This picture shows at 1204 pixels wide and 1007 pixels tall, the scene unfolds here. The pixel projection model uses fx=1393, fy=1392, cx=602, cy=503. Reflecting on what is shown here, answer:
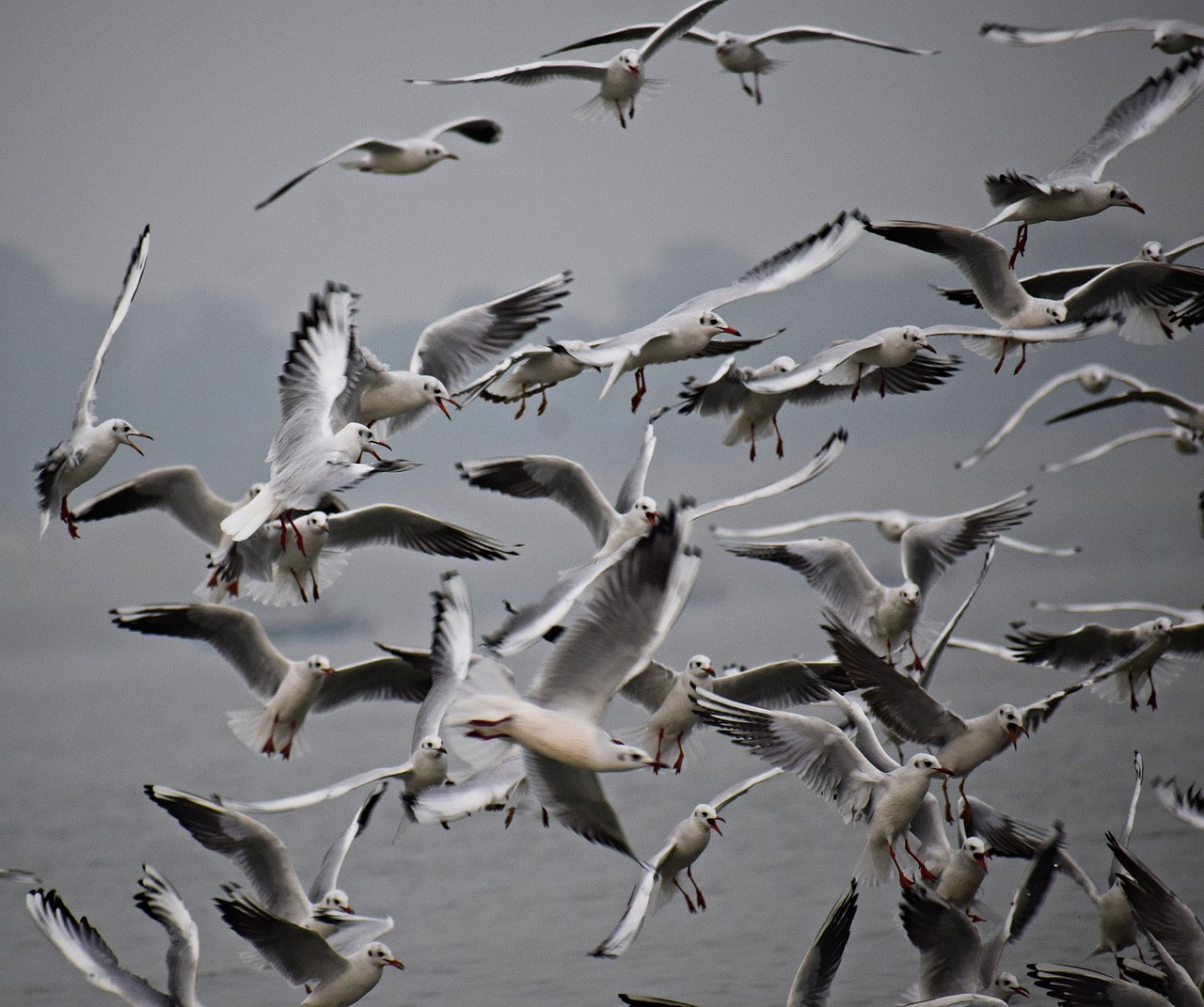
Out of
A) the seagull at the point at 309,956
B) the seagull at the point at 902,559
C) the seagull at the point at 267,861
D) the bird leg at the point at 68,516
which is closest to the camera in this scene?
the seagull at the point at 309,956

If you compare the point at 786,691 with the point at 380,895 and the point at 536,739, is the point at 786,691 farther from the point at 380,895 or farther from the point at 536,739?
the point at 380,895

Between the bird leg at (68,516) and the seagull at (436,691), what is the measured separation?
1131 millimetres

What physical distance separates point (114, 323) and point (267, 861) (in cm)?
190

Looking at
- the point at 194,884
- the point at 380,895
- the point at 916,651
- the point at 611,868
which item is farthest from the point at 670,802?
the point at 916,651

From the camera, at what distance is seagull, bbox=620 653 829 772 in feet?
16.8

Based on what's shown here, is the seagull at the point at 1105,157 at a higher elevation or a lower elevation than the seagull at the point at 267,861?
higher

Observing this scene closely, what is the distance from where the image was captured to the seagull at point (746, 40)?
535 cm

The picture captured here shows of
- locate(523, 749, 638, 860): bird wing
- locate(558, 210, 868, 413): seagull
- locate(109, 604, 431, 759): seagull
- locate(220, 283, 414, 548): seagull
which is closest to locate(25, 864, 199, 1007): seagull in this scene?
locate(109, 604, 431, 759): seagull

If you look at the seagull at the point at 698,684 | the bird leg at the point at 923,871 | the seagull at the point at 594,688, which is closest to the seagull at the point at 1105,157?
the seagull at the point at 698,684

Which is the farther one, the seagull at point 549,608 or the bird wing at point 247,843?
the bird wing at point 247,843

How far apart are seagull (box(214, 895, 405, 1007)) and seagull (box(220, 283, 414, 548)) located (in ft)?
3.83

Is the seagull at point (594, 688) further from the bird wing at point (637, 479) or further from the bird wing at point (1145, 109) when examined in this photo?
the bird wing at point (1145, 109)

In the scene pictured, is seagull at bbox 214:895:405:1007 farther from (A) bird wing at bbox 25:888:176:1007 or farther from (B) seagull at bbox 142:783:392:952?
(A) bird wing at bbox 25:888:176:1007

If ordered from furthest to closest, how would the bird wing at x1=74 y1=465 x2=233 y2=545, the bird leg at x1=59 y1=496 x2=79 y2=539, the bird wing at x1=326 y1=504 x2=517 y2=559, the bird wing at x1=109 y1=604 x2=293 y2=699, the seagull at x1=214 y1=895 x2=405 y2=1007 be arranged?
1. the bird wing at x1=74 y1=465 x2=233 y2=545
2. the bird wing at x1=326 y1=504 x2=517 y2=559
3. the bird wing at x1=109 y1=604 x2=293 y2=699
4. the bird leg at x1=59 y1=496 x2=79 y2=539
5. the seagull at x1=214 y1=895 x2=405 y2=1007
